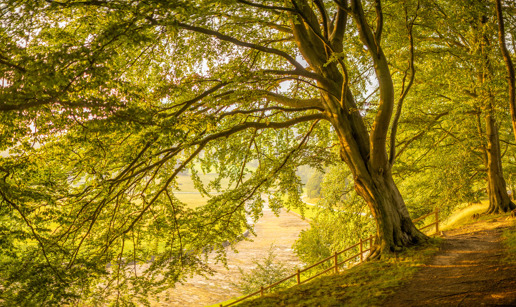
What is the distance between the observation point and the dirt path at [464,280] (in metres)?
5.49

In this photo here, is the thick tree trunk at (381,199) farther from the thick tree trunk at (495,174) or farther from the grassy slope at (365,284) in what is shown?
the thick tree trunk at (495,174)

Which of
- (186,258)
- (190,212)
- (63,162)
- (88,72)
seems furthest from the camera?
(190,212)

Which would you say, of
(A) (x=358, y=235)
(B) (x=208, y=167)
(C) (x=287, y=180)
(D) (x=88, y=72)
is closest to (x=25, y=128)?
(D) (x=88, y=72)

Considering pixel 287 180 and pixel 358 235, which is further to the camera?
pixel 358 235

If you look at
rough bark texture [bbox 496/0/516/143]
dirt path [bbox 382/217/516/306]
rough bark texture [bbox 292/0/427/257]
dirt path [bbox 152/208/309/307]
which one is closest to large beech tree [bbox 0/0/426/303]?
rough bark texture [bbox 292/0/427/257]

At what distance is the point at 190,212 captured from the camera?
8914mm

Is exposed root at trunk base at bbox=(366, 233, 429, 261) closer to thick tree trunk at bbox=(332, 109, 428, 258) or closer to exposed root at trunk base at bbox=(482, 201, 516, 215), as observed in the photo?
thick tree trunk at bbox=(332, 109, 428, 258)

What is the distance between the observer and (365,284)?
24.3 ft

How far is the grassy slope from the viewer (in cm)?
674

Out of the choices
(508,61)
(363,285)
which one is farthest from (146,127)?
(508,61)

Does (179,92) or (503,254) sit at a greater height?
(179,92)

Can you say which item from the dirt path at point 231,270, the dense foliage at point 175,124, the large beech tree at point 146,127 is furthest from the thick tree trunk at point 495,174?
the dirt path at point 231,270

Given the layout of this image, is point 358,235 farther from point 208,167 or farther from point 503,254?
point 208,167

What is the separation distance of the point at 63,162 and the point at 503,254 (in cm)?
1021
